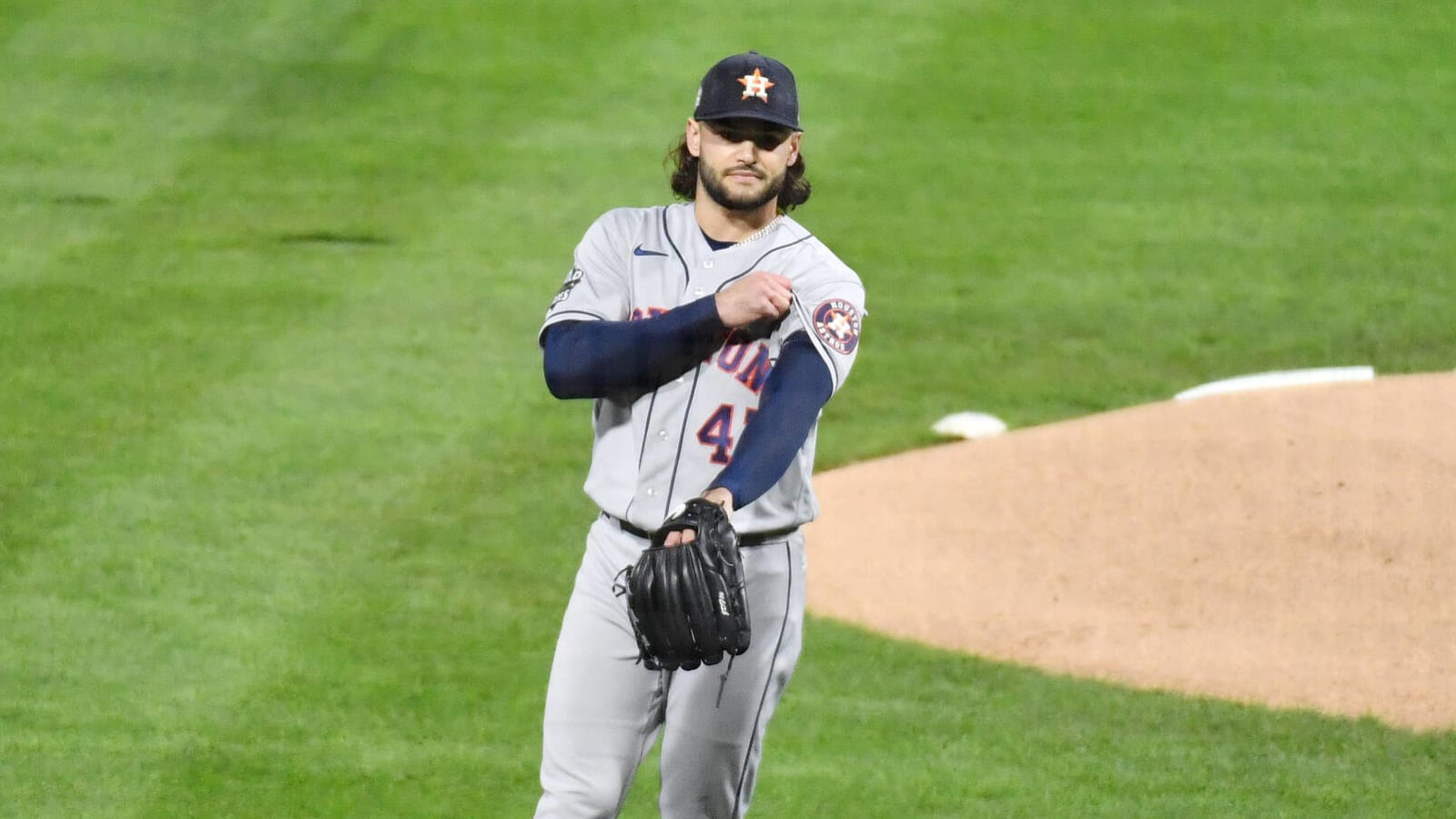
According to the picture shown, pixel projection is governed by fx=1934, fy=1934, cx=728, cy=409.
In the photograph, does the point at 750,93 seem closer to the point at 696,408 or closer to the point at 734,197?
the point at 734,197

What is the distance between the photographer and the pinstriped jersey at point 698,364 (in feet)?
12.5

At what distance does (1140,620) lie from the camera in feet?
20.8

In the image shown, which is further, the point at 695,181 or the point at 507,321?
the point at 507,321

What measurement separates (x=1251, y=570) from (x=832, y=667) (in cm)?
163

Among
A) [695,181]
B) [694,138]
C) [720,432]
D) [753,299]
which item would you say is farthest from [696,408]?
[695,181]

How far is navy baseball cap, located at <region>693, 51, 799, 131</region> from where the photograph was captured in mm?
3762

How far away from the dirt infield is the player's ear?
8.62 feet

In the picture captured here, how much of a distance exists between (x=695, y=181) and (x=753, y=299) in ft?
2.40

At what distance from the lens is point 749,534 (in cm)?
386

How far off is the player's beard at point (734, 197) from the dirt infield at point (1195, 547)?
2.62 meters

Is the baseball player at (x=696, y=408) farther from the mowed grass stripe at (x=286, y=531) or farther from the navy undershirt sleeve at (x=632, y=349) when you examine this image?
the mowed grass stripe at (x=286, y=531)

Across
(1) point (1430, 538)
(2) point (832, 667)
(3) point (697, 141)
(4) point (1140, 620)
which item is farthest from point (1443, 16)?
(3) point (697, 141)

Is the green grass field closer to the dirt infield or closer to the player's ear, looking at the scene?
the dirt infield

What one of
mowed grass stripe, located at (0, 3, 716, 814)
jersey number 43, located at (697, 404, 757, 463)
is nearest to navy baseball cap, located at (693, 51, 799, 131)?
jersey number 43, located at (697, 404, 757, 463)
